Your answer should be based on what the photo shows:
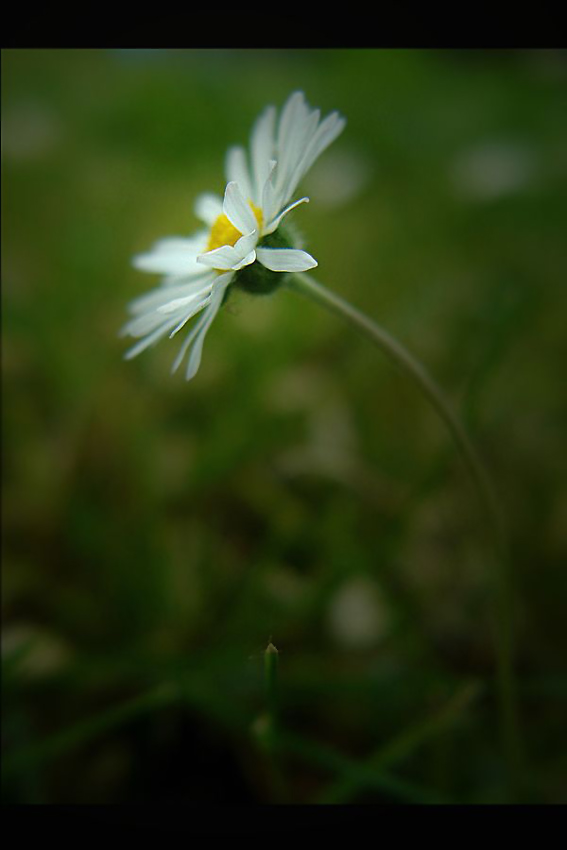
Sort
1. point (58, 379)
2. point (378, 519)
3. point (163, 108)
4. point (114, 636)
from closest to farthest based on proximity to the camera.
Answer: point (114, 636) < point (378, 519) < point (58, 379) < point (163, 108)

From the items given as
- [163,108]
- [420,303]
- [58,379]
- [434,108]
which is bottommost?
[58,379]

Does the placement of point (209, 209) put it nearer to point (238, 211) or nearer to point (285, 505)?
point (238, 211)

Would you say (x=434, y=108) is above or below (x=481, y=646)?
above

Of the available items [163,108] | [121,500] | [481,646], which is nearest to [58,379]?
[121,500]

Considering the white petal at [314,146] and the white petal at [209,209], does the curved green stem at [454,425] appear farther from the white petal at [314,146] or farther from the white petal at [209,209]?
the white petal at [209,209]

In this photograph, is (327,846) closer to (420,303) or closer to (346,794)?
(346,794)

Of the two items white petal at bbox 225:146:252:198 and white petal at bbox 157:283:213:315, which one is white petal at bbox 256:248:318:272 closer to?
white petal at bbox 157:283:213:315
